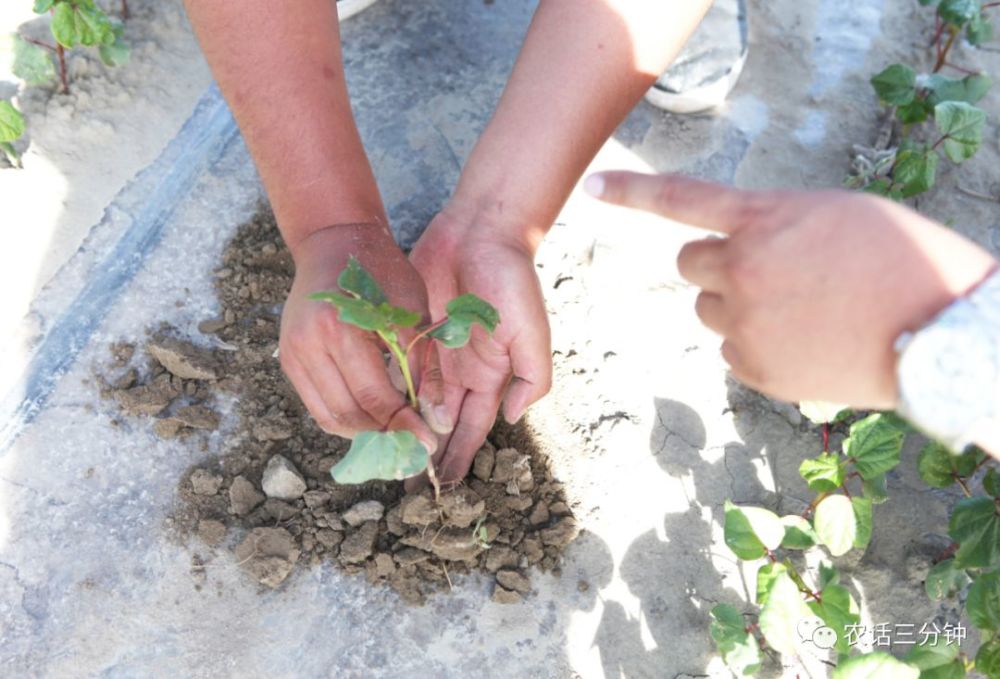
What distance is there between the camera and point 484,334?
5.71 feet

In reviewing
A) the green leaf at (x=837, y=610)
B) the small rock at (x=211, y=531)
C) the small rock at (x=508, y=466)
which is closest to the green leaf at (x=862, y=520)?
the green leaf at (x=837, y=610)

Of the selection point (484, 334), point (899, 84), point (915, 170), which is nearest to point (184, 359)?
point (484, 334)

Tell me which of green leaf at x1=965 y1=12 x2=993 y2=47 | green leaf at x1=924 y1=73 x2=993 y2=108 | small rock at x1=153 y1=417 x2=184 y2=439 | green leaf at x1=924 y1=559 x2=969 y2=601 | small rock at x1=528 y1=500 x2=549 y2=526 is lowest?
green leaf at x1=924 y1=559 x2=969 y2=601

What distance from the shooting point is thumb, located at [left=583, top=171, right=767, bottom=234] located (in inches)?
48.9

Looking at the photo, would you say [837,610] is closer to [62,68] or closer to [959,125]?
[959,125]

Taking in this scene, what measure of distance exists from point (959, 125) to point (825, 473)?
1.01 metres

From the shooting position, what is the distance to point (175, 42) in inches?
98.0

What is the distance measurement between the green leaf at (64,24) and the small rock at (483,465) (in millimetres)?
1443

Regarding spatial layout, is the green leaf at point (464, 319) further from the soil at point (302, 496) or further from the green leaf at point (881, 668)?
the green leaf at point (881, 668)

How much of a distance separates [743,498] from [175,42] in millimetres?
1987

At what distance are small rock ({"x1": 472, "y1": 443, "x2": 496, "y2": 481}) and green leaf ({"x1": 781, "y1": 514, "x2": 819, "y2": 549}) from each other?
61cm

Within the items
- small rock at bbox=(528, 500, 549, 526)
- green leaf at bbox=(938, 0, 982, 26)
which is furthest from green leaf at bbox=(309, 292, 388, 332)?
green leaf at bbox=(938, 0, 982, 26)

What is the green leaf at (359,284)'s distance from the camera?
1366 millimetres

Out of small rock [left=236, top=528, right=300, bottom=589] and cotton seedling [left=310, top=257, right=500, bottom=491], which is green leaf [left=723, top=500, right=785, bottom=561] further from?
Answer: small rock [left=236, top=528, right=300, bottom=589]
